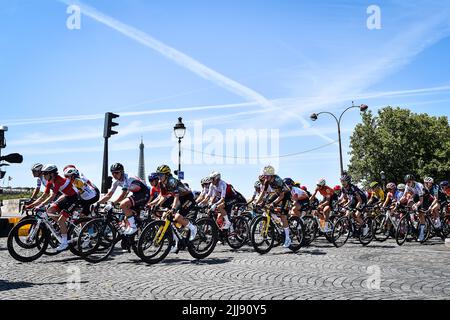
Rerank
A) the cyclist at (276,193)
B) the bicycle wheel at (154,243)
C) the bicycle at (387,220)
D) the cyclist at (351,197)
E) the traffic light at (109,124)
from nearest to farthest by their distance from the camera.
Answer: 1. the bicycle wheel at (154,243)
2. the cyclist at (276,193)
3. the cyclist at (351,197)
4. the bicycle at (387,220)
5. the traffic light at (109,124)

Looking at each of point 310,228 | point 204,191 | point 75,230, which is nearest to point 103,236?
point 75,230

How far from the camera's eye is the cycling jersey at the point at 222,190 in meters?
10.2

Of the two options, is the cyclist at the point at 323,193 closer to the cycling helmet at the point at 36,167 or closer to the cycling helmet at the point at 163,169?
the cycling helmet at the point at 163,169

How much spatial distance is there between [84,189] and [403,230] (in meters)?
8.91

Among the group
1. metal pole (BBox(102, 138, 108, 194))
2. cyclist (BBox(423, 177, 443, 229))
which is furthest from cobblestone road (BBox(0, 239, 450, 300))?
metal pole (BBox(102, 138, 108, 194))

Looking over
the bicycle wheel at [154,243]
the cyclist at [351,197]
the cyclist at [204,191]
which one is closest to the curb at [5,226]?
the cyclist at [204,191]

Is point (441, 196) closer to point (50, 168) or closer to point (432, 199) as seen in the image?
point (432, 199)

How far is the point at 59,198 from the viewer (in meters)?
8.40

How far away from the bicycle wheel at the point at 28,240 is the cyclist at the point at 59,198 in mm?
360

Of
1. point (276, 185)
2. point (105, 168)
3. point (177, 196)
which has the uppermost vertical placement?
point (105, 168)
